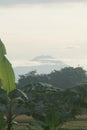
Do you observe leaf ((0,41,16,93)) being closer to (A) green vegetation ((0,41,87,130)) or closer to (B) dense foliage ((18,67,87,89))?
(A) green vegetation ((0,41,87,130))

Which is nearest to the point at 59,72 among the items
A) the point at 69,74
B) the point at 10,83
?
the point at 69,74

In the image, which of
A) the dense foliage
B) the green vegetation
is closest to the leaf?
the green vegetation

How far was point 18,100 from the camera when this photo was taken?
764 cm

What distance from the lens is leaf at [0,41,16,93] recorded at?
26.2 feet

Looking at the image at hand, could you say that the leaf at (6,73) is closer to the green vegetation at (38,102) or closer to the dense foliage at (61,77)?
the green vegetation at (38,102)

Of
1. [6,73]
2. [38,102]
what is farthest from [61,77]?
[38,102]

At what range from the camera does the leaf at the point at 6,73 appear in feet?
26.2

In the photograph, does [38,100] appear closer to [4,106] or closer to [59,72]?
[4,106]

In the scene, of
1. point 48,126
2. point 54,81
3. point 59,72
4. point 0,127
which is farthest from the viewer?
point 59,72

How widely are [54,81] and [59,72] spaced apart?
4752 millimetres

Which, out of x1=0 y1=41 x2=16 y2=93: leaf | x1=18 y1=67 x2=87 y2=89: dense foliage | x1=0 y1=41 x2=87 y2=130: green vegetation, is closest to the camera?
x1=0 y1=41 x2=87 y2=130: green vegetation

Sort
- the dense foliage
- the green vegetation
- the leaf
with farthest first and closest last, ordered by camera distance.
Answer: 1. the dense foliage
2. the leaf
3. the green vegetation

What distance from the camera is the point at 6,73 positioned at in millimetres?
8102

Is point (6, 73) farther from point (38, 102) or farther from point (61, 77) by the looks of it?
point (61, 77)
